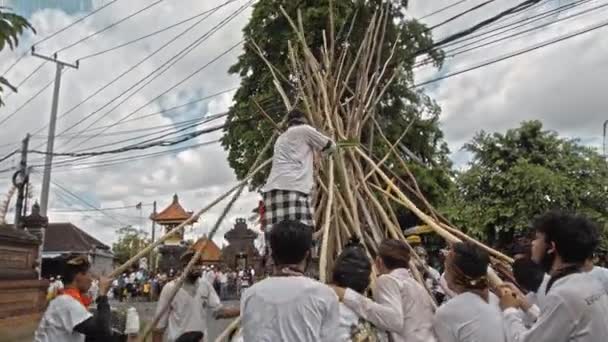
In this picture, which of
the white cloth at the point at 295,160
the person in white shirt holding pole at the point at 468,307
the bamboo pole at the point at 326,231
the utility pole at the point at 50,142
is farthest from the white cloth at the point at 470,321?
the utility pole at the point at 50,142

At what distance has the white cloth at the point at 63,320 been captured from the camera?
9.23 ft

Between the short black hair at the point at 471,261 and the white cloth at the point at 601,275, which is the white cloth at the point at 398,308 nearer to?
the short black hair at the point at 471,261

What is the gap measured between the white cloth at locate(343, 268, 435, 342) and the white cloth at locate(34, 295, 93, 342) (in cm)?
136

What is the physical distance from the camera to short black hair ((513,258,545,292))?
117 inches

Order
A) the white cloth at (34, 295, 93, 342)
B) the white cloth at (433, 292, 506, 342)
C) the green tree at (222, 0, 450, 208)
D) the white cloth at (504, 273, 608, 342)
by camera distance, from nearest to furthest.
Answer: the white cloth at (504, 273, 608, 342) → the white cloth at (433, 292, 506, 342) → the white cloth at (34, 295, 93, 342) → the green tree at (222, 0, 450, 208)

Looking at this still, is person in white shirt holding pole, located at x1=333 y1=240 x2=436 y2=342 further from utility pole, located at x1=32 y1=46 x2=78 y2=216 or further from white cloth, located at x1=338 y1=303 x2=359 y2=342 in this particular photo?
utility pole, located at x1=32 y1=46 x2=78 y2=216

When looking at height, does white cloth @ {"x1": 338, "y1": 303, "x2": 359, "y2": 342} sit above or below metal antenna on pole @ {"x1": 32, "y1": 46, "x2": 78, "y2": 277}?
below

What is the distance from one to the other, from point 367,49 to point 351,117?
40.6 inches

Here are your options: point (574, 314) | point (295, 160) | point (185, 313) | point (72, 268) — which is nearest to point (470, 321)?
point (574, 314)

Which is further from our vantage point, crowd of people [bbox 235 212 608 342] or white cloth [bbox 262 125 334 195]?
white cloth [bbox 262 125 334 195]

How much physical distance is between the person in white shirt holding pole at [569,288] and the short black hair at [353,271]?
2.60ft

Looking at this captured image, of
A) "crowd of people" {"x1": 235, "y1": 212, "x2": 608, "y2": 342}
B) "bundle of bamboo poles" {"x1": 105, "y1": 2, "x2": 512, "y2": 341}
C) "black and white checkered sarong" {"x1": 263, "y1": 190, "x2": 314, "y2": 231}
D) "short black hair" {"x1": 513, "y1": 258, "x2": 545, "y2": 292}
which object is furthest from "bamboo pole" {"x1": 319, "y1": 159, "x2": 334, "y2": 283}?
"short black hair" {"x1": 513, "y1": 258, "x2": 545, "y2": 292}

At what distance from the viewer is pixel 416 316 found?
2.69 m

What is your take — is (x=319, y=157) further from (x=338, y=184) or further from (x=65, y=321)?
(x=65, y=321)
